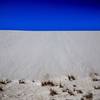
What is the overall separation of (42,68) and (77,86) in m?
1.28

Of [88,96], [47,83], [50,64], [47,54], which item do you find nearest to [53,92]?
[47,83]

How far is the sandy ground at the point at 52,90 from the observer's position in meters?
2.79

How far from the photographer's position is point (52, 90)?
3.04 meters

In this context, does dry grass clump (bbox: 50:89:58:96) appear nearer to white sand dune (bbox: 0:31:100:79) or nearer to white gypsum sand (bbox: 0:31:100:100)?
white gypsum sand (bbox: 0:31:100:100)

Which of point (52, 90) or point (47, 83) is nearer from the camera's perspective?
point (52, 90)

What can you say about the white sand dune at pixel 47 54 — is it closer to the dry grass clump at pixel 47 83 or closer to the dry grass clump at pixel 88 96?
the dry grass clump at pixel 47 83

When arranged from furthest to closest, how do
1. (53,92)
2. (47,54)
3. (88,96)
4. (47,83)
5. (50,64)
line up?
(47,54)
(50,64)
(47,83)
(53,92)
(88,96)

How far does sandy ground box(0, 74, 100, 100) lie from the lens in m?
2.79

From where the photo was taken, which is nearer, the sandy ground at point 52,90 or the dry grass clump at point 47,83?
the sandy ground at point 52,90

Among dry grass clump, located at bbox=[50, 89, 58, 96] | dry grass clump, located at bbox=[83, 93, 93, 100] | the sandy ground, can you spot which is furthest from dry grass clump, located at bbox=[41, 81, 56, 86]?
dry grass clump, located at bbox=[83, 93, 93, 100]

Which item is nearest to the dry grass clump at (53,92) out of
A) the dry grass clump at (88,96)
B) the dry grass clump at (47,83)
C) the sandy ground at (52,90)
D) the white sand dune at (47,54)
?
the sandy ground at (52,90)

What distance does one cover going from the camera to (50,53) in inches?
182

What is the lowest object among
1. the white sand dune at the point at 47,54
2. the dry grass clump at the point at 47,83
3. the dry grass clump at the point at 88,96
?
the dry grass clump at the point at 88,96

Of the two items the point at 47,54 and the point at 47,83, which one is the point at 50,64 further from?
the point at 47,83
